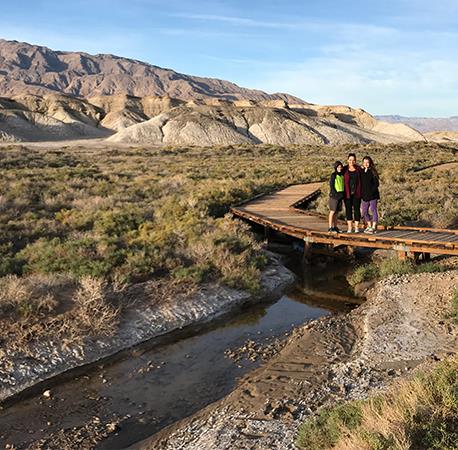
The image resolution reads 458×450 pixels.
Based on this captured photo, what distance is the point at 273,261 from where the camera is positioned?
15664 mm

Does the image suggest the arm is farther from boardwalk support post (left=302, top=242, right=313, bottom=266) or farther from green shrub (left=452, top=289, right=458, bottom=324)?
green shrub (left=452, top=289, right=458, bottom=324)

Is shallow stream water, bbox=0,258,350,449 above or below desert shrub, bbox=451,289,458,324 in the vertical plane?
below

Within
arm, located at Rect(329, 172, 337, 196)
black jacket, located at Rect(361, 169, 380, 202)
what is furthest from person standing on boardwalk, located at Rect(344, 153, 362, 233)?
arm, located at Rect(329, 172, 337, 196)

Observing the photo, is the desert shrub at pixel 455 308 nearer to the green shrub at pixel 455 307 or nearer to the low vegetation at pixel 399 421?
the green shrub at pixel 455 307

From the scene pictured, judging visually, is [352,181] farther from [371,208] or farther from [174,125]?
[174,125]

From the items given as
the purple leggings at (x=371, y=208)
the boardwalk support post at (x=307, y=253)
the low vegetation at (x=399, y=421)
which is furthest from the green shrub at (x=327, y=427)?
the boardwalk support post at (x=307, y=253)

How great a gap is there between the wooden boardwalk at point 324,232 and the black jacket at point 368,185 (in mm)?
1277

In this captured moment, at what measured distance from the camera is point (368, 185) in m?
13.1

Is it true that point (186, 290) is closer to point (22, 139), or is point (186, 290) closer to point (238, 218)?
point (238, 218)

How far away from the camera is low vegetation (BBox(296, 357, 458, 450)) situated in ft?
15.1

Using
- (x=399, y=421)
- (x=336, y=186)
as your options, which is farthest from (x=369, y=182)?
(x=399, y=421)

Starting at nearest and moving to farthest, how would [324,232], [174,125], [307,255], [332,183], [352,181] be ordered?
[332,183]
[352,181]
[324,232]
[307,255]
[174,125]

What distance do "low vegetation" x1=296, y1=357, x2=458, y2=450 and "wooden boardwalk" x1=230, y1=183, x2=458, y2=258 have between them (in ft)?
23.8

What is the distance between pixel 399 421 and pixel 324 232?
10439 mm
